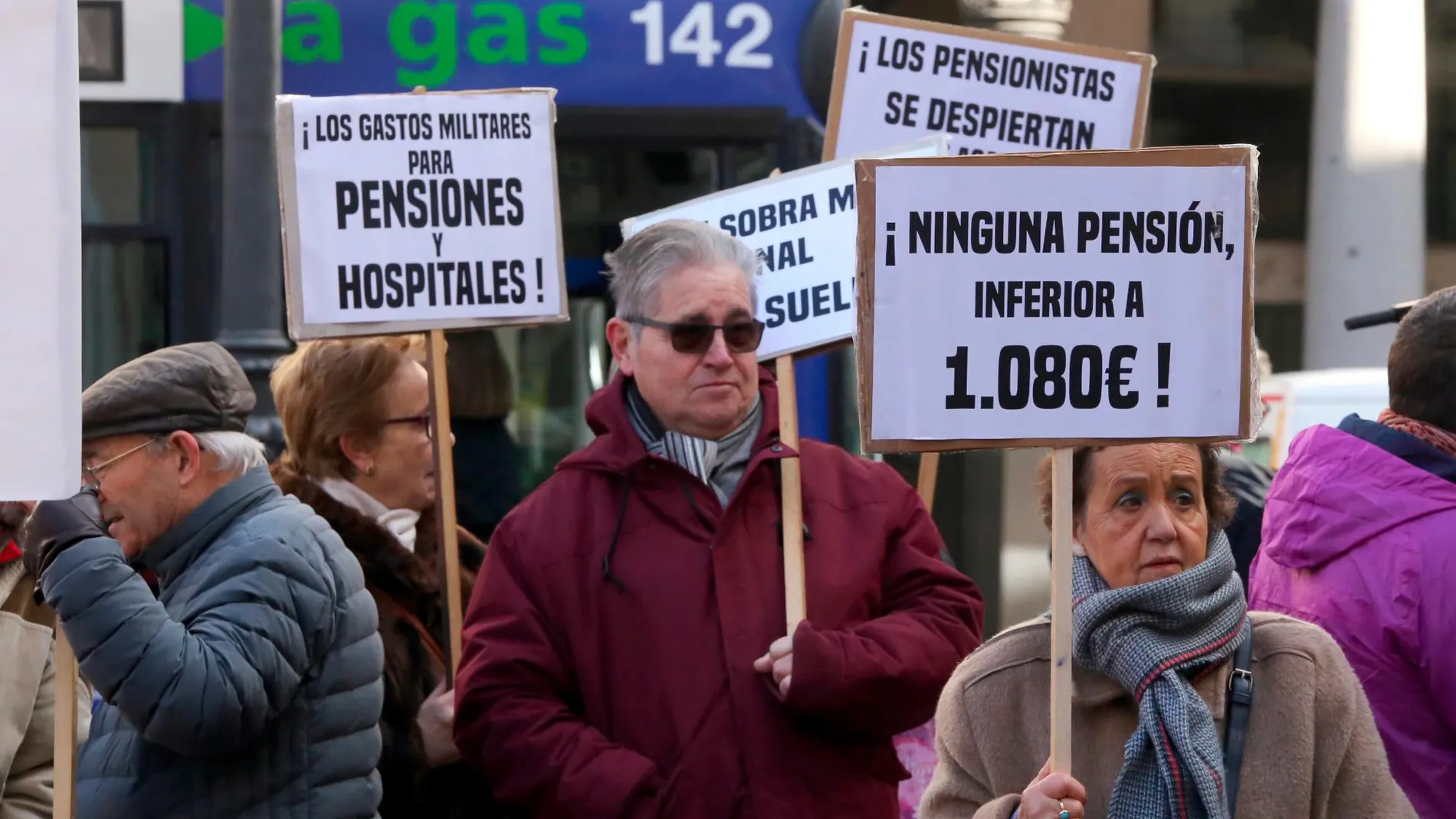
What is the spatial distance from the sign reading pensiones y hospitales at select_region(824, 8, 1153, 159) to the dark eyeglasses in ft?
5.78

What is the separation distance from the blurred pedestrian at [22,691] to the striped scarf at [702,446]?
3.56 feet

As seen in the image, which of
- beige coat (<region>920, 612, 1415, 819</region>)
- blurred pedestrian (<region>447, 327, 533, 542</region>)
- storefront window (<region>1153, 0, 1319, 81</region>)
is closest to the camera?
beige coat (<region>920, 612, 1415, 819</region>)

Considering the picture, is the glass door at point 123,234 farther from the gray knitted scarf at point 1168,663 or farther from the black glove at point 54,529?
the gray knitted scarf at point 1168,663

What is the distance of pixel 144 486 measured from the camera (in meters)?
3.43

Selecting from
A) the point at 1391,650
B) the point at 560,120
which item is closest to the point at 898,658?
the point at 1391,650

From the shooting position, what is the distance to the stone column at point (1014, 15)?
36.1 ft

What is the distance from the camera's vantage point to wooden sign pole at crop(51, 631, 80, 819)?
10.00ft

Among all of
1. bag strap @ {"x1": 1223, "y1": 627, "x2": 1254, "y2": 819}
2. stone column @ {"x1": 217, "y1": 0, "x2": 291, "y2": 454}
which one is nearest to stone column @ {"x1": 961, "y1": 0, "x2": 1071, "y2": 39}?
stone column @ {"x1": 217, "y1": 0, "x2": 291, "y2": 454}

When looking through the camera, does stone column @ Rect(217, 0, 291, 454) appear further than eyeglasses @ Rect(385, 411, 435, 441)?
Yes

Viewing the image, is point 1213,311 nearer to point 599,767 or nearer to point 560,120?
point 599,767

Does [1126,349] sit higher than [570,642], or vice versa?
[1126,349]

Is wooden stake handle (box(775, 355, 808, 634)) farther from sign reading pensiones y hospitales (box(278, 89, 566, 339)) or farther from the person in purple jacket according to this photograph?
sign reading pensiones y hospitales (box(278, 89, 566, 339))

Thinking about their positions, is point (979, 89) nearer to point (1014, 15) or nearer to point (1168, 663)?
point (1168, 663)

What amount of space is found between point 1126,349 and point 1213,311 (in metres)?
0.14
